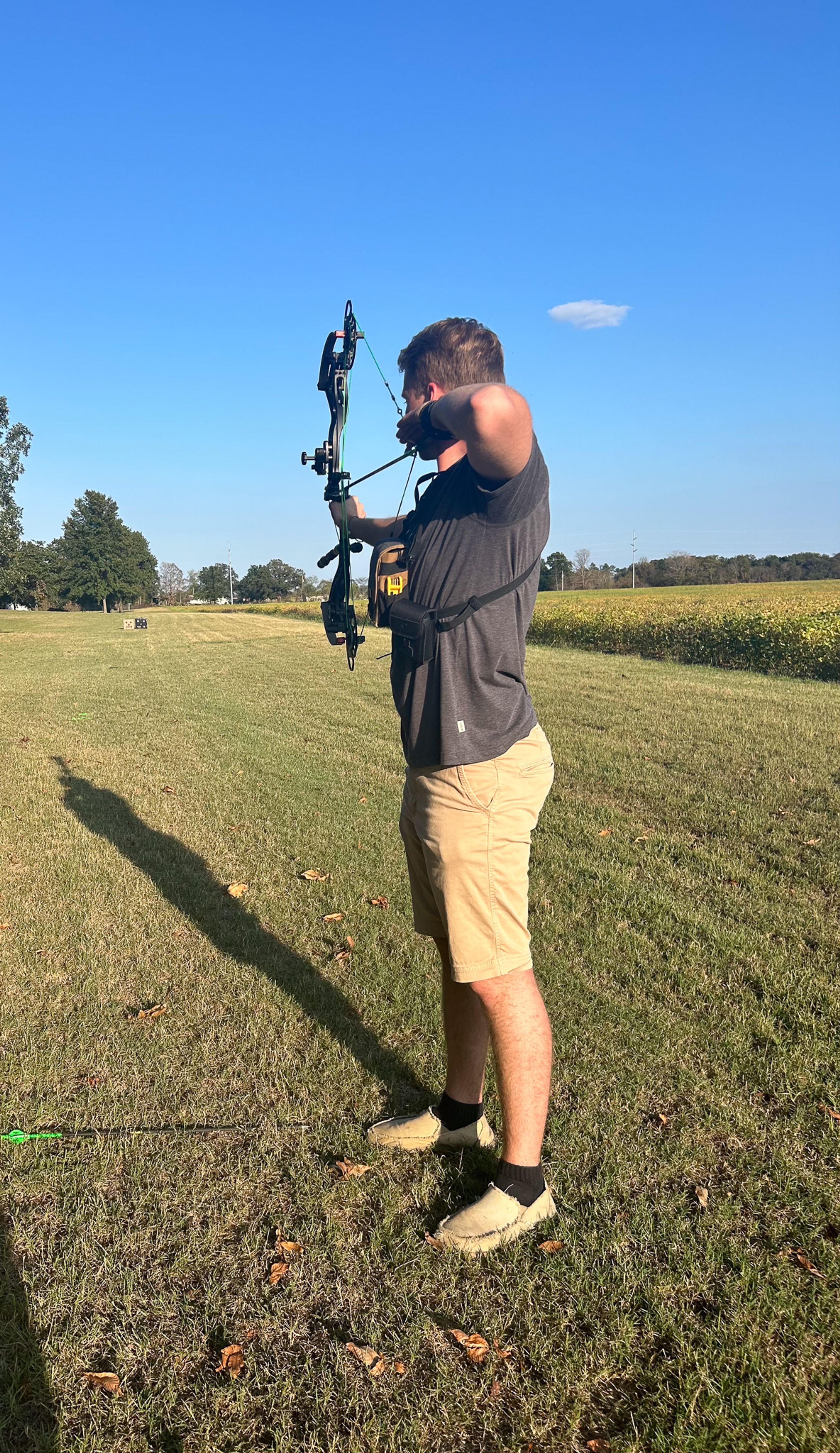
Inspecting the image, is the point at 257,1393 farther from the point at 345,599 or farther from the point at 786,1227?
the point at 345,599

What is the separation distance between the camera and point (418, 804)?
233 cm

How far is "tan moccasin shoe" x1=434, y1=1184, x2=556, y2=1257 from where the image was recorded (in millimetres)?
2188

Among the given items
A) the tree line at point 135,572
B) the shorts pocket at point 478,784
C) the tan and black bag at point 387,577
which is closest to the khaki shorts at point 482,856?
the shorts pocket at point 478,784

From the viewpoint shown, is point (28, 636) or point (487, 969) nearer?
point (487, 969)

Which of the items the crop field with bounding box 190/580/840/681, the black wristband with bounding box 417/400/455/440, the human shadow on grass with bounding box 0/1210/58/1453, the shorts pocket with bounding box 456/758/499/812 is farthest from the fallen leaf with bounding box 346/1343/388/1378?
the crop field with bounding box 190/580/840/681

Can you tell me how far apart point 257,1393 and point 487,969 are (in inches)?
40.8

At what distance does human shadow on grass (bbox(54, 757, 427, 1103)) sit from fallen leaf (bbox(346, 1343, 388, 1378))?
3.14 feet

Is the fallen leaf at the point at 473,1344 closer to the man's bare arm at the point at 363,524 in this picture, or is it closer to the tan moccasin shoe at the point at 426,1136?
the tan moccasin shoe at the point at 426,1136

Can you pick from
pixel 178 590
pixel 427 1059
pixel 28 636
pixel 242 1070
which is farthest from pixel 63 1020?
pixel 178 590

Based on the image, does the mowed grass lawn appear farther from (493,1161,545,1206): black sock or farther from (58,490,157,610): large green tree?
(58,490,157,610): large green tree

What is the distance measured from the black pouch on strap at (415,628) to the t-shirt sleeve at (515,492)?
0.29 m

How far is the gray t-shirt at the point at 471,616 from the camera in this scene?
83.7 inches

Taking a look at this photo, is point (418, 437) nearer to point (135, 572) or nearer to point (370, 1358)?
point (370, 1358)

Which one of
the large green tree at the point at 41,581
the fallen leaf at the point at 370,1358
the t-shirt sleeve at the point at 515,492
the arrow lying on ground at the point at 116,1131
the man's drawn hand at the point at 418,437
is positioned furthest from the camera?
the large green tree at the point at 41,581
